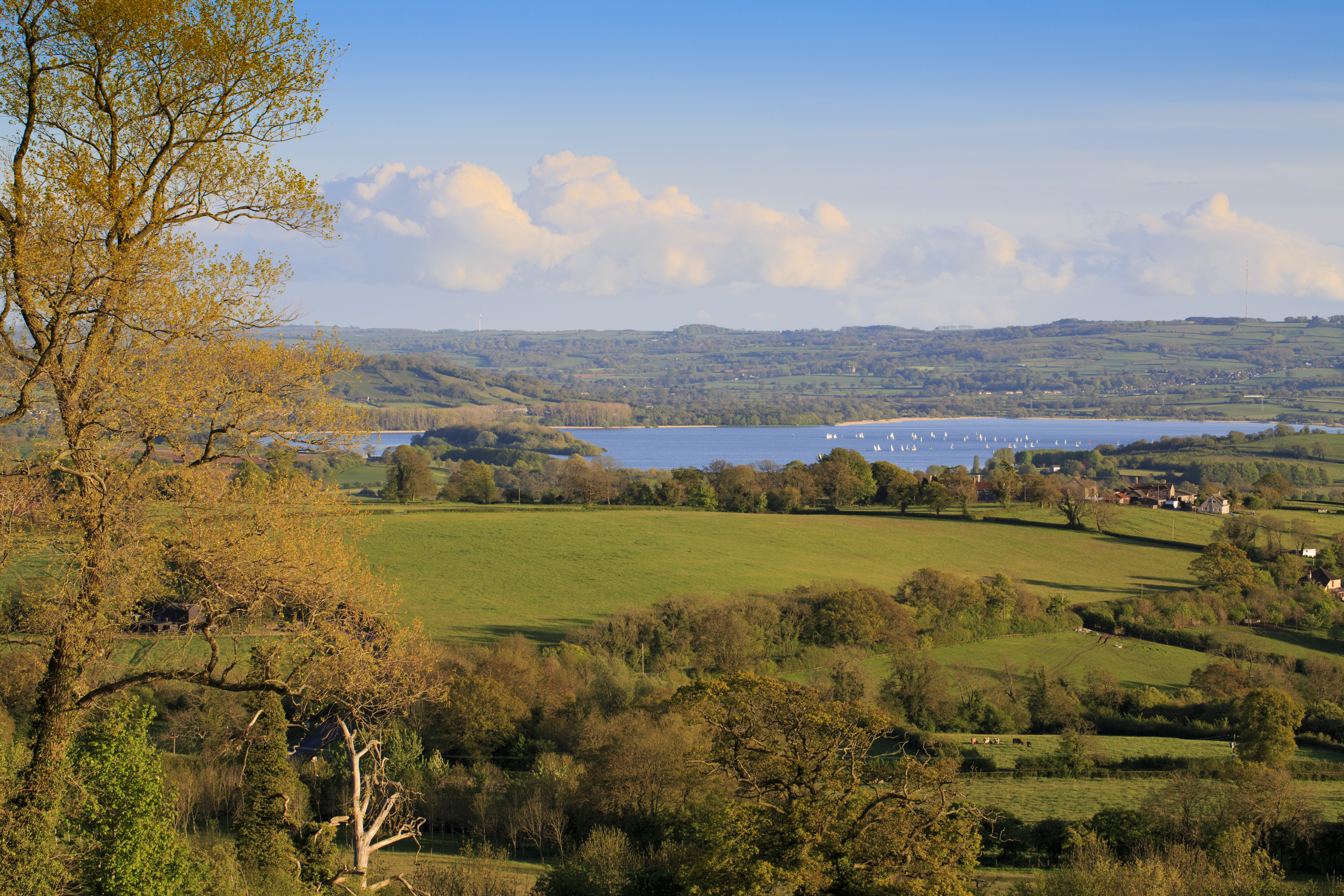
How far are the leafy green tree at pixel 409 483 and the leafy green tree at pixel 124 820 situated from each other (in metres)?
54.1

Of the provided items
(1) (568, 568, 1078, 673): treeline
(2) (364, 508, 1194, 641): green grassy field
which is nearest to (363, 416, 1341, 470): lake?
(2) (364, 508, 1194, 641): green grassy field

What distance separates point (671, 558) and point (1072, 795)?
88.7ft

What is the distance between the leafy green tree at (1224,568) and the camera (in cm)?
5075

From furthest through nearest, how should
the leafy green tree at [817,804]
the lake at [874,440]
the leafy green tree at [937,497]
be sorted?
1. the lake at [874,440]
2. the leafy green tree at [937,497]
3. the leafy green tree at [817,804]

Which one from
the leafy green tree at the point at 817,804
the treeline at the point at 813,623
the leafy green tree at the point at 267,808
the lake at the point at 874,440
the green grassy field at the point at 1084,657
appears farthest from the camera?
the lake at the point at 874,440

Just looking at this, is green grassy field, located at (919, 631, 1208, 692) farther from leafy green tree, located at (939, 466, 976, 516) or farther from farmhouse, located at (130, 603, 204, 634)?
farmhouse, located at (130, 603, 204, 634)

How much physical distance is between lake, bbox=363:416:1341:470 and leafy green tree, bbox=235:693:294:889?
95296 mm

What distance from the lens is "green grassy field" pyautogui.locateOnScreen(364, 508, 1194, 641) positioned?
4362 centimetres

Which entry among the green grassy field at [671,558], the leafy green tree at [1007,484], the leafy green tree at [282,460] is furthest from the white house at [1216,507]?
the leafy green tree at [282,460]

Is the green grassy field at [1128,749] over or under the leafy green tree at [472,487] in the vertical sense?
under

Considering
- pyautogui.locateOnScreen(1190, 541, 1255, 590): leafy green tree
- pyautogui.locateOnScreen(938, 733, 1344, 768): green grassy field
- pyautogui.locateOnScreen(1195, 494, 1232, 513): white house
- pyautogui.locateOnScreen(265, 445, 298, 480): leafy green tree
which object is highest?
pyautogui.locateOnScreen(265, 445, 298, 480): leafy green tree

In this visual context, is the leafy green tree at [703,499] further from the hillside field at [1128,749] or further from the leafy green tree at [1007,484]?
the hillside field at [1128,749]

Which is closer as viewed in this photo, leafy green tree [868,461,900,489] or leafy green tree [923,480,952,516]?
leafy green tree [923,480,952,516]

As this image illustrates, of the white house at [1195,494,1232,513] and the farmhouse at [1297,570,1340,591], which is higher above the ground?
the white house at [1195,494,1232,513]
